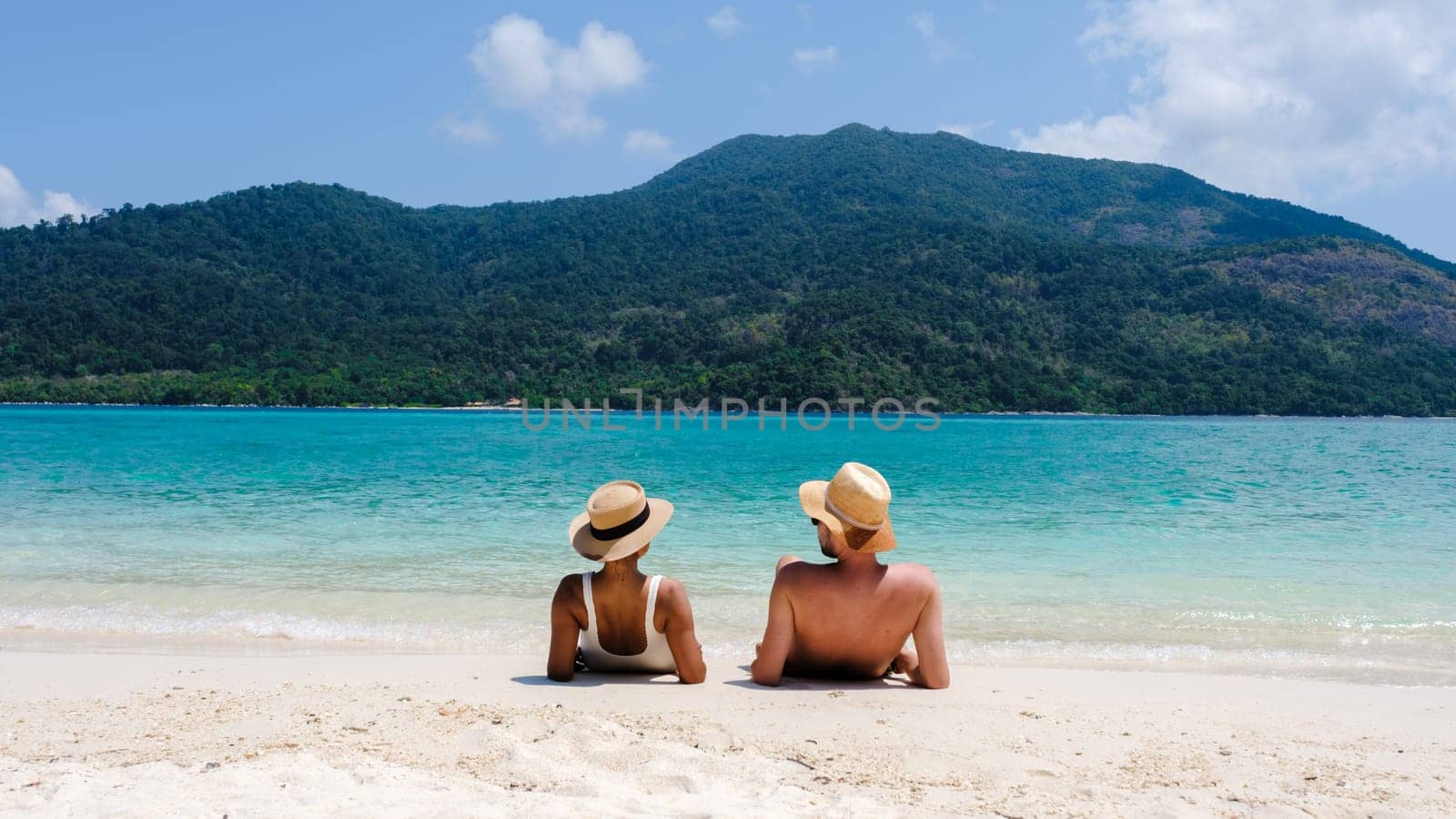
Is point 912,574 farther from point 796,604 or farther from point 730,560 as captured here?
point 730,560

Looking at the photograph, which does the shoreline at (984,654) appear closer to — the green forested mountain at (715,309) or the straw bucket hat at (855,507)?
the straw bucket hat at (855,507)

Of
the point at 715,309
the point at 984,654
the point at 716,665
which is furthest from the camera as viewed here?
the point at 715,309

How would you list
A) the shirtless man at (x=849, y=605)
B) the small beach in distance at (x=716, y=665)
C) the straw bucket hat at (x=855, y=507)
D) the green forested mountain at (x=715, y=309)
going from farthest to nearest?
the green forested mountain at (x=715, y=309) < the shirtless man at (x=849, y=605) < the straw bucket hat at (x=855, y=507) < the small beach in distance at (x=716, y=665)

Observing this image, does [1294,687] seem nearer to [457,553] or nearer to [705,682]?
[705,682]

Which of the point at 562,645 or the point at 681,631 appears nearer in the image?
the point at 681,631

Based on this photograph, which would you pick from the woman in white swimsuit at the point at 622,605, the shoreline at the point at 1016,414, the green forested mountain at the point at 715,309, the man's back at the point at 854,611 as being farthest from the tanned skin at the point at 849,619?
the green forested mountain at the point at 715,309

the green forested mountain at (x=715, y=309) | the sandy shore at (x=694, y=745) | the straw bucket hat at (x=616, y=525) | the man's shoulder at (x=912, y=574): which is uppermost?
the green forested mountain at (x=715, y=309)

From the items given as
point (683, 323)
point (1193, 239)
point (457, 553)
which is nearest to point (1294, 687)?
point (457, 553)

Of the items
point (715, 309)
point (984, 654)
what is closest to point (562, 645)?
point (984, 654)

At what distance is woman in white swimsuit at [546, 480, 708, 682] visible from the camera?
15.8 ft

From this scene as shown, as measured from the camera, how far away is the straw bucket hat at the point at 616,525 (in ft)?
15.6

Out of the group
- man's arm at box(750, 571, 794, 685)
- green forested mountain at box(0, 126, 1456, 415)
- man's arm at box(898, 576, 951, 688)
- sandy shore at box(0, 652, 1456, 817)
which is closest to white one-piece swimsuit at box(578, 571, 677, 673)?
sandy shore at box(0, 652, 1456, 817)

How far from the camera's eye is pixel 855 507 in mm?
4539

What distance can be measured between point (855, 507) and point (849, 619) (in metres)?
0.76
